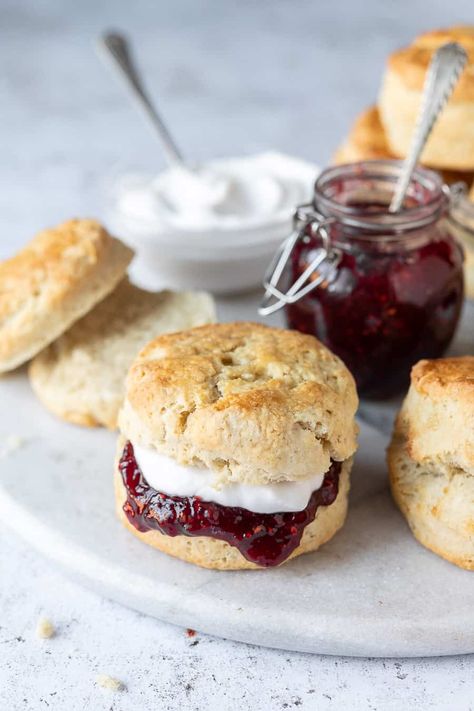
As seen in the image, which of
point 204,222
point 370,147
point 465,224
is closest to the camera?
point 465,224

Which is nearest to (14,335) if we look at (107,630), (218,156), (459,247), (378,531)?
(107,630)

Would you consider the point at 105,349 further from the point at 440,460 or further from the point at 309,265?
the point at 440,460

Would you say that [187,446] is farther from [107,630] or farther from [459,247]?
[459,247]

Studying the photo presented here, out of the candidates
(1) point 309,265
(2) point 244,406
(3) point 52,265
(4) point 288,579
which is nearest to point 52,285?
(3) point 52,265

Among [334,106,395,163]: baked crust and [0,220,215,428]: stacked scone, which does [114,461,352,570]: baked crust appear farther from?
[334,106,395,163]: baked crust

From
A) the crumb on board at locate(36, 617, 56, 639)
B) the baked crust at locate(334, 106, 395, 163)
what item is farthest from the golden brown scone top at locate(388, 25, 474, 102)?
the crumb on board at locate(36, 617, 56, 639)

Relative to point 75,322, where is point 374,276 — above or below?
above
